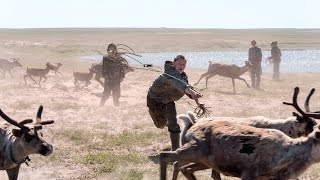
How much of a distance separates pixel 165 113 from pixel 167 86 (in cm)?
66

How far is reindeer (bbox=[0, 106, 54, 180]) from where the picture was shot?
801 cm

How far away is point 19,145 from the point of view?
815 centimetres

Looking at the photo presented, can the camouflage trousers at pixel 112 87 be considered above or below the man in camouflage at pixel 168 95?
below

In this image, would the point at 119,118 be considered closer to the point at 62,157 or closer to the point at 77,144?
the point at 77,144

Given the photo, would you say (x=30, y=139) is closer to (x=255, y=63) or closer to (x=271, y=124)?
(x=271, y=124)

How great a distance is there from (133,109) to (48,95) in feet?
17.2

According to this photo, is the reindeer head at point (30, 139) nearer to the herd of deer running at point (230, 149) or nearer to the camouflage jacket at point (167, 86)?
the herd of deer running at point (230, 149)

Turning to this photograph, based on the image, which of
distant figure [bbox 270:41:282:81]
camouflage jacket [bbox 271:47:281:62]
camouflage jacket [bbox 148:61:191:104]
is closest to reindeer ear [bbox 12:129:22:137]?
camouflage jacket [bbox 148:61:191:104]

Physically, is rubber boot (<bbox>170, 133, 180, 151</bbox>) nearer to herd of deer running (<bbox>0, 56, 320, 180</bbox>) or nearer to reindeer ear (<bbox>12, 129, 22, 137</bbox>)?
herd of deer running (<bbox>0, 56, 320, 180</bbox>)

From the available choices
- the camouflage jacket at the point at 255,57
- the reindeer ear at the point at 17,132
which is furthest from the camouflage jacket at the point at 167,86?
the camouflage jacket at the point at 255,57

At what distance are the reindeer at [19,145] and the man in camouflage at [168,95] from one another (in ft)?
7.93

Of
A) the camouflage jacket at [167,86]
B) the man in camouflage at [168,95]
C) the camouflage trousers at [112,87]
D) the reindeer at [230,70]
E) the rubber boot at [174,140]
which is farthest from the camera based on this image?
the reindeer at [230,70]

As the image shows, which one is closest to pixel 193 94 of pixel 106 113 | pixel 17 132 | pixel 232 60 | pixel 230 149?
pixel 230 149

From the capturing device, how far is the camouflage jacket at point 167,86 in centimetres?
948
